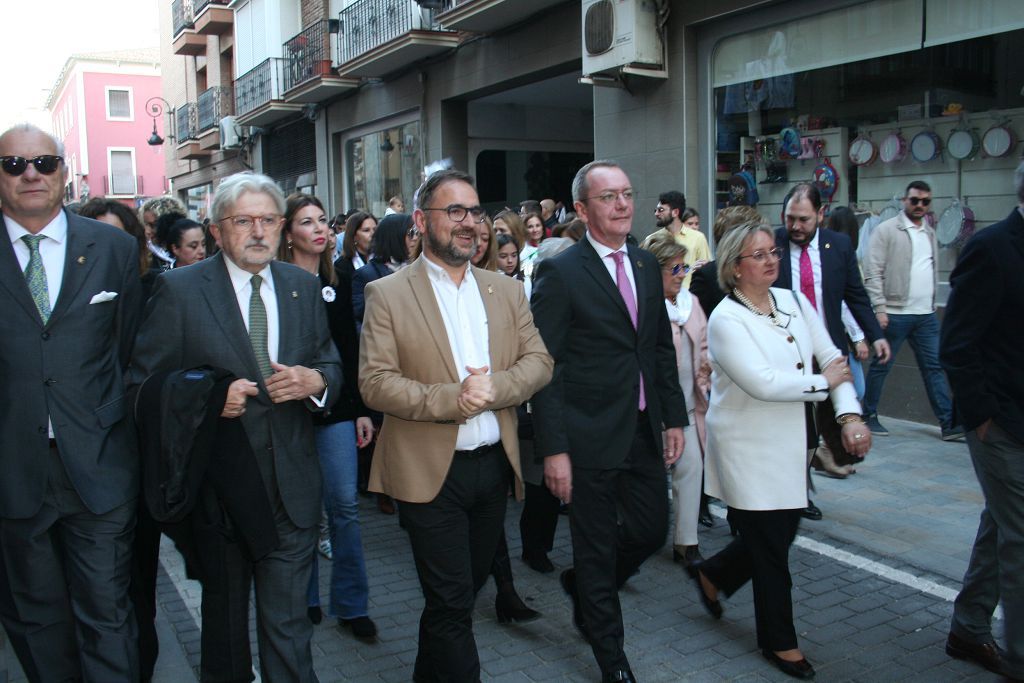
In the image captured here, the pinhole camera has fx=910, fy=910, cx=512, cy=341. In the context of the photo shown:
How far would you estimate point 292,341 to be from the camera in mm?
3424

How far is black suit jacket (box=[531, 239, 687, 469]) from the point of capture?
12.5 feet

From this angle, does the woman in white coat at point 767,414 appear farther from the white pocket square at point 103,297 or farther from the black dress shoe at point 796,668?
the white pocket square at point 103,297

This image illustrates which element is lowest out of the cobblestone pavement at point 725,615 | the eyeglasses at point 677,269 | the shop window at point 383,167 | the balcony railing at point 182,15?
the cobblestone pavement at point 725,615

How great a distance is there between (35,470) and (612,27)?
28.8ft

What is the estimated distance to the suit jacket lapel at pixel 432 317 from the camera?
3.39 m

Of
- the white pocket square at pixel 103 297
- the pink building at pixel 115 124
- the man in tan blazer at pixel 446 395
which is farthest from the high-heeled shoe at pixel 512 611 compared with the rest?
the pink building at pixel 115 124

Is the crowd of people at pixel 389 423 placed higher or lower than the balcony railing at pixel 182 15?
lower

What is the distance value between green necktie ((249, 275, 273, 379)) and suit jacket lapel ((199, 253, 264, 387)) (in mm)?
28

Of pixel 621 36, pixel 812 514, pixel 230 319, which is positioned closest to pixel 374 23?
pixel 621 36

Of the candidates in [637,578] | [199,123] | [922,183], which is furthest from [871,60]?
[199,123]

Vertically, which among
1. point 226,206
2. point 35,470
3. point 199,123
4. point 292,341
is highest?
point 199,123

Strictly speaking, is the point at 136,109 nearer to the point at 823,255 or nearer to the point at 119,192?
the point at 119,192

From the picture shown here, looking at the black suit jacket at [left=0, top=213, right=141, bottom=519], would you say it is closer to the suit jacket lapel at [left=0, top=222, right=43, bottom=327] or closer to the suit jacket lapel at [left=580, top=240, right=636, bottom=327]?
the suit jacket lapel at [left=0, top=222, right=43, bottom=327]

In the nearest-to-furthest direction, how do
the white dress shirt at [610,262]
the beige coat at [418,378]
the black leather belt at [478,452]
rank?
the beige coat at [418,378] → the black leather belt at [478,452] → the white dress shirt at [610,262]
